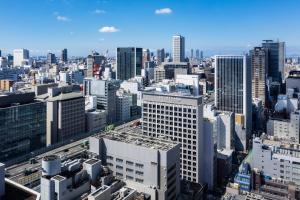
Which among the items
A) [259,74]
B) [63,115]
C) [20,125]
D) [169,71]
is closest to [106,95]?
[63,115]

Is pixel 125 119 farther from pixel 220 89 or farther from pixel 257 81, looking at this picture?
pixel 257 81

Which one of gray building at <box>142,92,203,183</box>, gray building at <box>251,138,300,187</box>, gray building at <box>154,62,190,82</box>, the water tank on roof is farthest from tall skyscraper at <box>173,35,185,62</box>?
the water tank on roof

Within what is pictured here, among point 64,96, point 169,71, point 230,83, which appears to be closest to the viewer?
point 64,96

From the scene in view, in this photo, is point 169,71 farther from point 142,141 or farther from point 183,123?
point 142,141

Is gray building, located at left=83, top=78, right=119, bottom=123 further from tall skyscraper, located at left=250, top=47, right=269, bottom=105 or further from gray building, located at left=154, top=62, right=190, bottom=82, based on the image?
gray building, located at left=154, top=62, right=190, bottom=82

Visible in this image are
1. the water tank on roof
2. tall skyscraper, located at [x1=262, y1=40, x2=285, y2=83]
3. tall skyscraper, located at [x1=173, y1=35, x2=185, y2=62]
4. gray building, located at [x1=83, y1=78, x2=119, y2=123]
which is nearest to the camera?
the water tank on roof

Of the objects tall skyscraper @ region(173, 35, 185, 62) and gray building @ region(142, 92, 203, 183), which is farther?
tall skyscraper @ region(173, 35, 185, 62)

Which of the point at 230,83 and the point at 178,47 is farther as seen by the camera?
the point at 178,47
